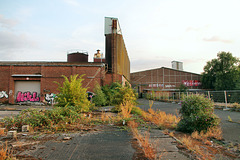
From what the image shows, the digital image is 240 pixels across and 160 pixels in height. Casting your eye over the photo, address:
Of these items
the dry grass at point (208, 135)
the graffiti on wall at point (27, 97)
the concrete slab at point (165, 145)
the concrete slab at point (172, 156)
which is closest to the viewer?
the concrete slab at point (172, 156)

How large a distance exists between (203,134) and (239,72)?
151 feet

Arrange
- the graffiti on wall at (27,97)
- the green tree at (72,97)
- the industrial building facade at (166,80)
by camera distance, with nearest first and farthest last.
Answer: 1. the green tree at (72,97)
2. the graffiti on wall at (27,97)
3. the industrial building facade at (166,80)

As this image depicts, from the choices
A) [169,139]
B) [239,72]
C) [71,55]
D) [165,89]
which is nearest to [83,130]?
[169,139]

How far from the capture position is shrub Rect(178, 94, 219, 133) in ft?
19.0

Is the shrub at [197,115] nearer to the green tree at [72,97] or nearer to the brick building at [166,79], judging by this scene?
the green tree at [72,97]

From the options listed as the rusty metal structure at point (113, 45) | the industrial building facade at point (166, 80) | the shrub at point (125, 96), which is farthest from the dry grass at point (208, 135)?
the industrial building facade at point (166, 80)

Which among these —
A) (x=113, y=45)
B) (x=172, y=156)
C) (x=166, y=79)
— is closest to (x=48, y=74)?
(x=113, y=45)

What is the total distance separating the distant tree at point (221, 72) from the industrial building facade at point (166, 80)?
2.49 meters

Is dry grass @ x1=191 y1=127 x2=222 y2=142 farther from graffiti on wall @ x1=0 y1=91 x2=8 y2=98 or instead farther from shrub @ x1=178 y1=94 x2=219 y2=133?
graffiti on wall @ x1=0 y1=91 x2=8 y2=98

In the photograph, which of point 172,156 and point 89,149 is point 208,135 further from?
point 89,149

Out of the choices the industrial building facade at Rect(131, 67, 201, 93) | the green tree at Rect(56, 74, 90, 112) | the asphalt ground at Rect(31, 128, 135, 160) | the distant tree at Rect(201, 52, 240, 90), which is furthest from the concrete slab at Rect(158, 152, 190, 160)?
the distant tree at Rect(201, 52, 240, 90)

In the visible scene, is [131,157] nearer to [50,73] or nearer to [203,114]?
[203,114]

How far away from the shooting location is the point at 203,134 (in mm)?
5578

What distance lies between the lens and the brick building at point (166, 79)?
46.3 metres
